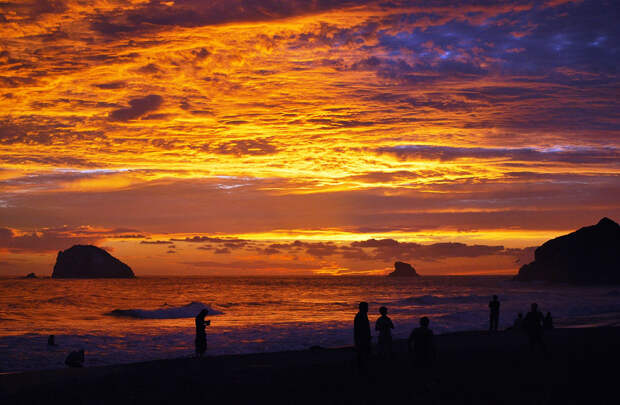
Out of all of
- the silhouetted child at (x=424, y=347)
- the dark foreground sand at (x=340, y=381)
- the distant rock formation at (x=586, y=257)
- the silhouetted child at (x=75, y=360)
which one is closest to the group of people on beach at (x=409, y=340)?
the silhouetted child at (x=424, y=347)

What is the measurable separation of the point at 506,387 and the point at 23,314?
44540mm

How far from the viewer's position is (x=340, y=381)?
46.5 ft

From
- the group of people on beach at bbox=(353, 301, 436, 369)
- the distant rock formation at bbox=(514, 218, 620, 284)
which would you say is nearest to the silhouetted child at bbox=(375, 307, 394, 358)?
the group of people on beach at bbox=(353, 301, 436, 369)

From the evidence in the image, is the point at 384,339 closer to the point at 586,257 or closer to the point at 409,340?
the point at 409,340

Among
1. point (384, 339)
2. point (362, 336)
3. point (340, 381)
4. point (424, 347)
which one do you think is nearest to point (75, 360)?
point (340, 381)

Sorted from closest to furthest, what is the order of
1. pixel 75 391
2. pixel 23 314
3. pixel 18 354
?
pixel 75 391 → pixel 18 354 → pixel 23 314

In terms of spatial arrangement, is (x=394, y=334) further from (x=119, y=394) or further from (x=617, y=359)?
(x=119, y=394)

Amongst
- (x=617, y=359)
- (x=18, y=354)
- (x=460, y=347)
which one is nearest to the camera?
(x=617, y=359)

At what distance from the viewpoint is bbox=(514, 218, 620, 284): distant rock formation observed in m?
135

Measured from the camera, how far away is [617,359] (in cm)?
1678

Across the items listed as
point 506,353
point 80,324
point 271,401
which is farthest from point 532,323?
point 80,324

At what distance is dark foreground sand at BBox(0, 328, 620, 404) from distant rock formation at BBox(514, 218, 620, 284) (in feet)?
423

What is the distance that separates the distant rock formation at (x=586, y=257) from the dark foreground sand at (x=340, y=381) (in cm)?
12897

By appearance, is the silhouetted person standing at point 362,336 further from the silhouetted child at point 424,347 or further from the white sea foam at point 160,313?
the white sea foam at point 160,313
